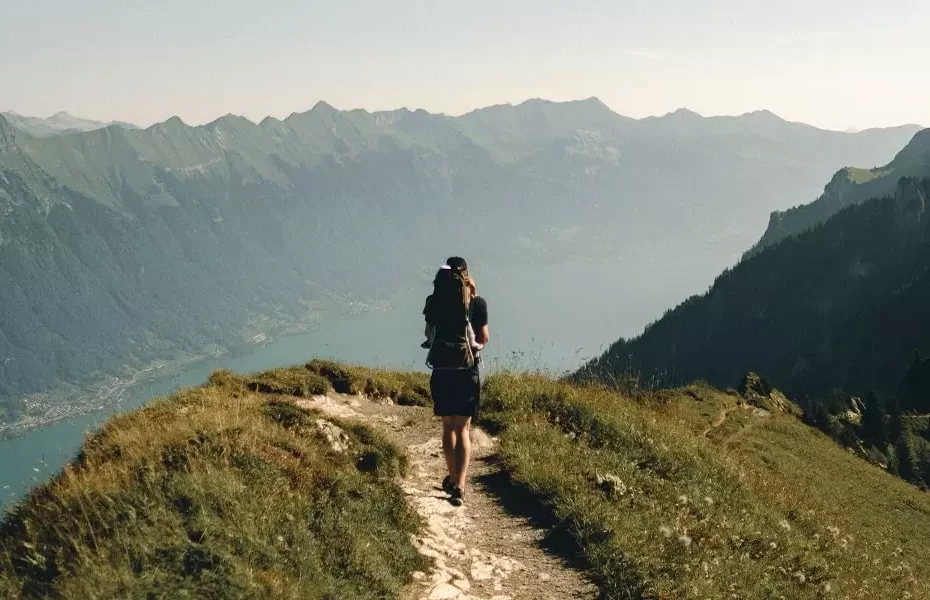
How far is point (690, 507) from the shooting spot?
11844 mm

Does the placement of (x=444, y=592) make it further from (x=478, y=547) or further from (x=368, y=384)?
(x=368, y=384)

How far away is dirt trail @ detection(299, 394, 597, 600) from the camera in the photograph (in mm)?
8992

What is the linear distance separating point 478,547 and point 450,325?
11.8ft

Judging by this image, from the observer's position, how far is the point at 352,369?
18.7 meters

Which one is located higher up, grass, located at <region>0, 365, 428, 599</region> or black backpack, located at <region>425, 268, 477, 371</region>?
black backpack, located at <region>425, 268, 477, 371</region>

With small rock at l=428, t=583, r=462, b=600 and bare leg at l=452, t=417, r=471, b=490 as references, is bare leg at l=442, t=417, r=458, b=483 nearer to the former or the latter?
bare leg at l=452, t=417, r=471, b=490

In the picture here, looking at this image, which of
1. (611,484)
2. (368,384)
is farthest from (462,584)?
(368,384)

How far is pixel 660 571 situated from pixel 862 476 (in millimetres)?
17231

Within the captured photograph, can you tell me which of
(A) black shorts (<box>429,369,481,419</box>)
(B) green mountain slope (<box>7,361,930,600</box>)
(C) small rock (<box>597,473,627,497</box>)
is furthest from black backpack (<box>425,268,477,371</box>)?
(C) small rock (<box>597,473,627,497</box>)

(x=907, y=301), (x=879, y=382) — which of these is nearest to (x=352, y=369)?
(x=879, y=382)

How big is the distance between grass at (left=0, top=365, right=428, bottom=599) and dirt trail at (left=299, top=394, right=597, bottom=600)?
0.46 m

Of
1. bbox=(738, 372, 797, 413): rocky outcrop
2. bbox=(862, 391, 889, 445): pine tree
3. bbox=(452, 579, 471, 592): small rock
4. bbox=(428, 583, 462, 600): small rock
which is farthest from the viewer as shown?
bbox=(862, 391, 889, 445): pine tree

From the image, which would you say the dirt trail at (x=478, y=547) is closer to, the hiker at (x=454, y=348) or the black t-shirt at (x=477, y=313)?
the hiker at (x=454, y=348)

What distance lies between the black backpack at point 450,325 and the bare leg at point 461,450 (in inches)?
39.8
